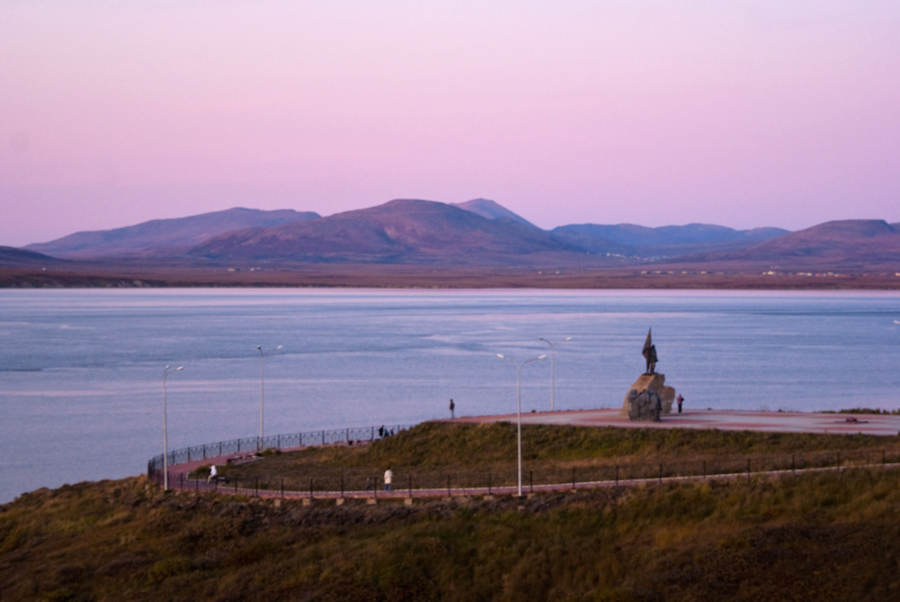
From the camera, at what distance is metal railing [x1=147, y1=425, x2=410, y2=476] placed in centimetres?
4547

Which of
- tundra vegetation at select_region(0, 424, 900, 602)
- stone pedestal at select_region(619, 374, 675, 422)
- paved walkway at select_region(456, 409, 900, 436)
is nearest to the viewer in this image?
tundra vegetation at select_region(0, 424, 900, 602)

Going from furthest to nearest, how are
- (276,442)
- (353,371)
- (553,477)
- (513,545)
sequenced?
(353,371), (276,442), (553,477), (513,545)

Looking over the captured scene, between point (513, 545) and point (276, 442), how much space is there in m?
28.2

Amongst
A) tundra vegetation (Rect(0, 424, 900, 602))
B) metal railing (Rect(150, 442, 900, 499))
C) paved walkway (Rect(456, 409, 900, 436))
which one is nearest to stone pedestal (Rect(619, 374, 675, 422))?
paved walkway (Rect(456, 409, 900, 436))

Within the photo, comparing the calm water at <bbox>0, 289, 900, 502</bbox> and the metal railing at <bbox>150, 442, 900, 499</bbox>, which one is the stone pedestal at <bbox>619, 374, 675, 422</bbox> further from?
the calm water at <bbox>0, 289, 900, 502</bbox>

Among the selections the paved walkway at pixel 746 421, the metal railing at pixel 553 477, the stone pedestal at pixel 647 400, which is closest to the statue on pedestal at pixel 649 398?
the stone pedestal at pixel 647 400

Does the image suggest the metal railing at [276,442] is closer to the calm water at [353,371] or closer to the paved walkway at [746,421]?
the calm water at [353,371]

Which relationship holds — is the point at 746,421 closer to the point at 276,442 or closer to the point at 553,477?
the point at 553,477

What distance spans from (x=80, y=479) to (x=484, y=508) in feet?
82.8

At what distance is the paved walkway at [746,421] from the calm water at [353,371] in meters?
18.5

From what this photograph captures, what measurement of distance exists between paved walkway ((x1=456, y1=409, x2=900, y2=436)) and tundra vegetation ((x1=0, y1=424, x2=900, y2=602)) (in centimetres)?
263

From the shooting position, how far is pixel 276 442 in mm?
50094

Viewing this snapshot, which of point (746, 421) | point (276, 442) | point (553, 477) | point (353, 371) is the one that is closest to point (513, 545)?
point (553, 477)

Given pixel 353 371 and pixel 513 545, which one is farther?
pixel 353 371
